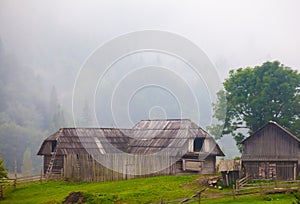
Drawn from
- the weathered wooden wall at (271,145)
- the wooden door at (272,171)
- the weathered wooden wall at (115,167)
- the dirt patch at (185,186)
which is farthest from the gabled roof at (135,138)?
the dirt patch at (185,186)

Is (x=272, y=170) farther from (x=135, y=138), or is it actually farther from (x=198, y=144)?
(x=135, y=138)

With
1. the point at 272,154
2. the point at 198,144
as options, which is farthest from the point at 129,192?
the point at 272,154

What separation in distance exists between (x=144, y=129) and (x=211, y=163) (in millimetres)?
9272

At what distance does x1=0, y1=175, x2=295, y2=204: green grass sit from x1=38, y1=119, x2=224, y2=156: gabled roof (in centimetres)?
510

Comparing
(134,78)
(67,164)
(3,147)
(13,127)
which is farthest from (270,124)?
(13,127)

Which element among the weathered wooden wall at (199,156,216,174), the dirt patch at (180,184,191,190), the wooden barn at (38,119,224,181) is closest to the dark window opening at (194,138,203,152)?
the wooden barn at (38,119,224,181)

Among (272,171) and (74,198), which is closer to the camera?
(74,198)

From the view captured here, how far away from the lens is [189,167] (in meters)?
50.3

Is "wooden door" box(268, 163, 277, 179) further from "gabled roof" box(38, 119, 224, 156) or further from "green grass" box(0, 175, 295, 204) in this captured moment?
"green grass" box(0, 175, 295, 204)

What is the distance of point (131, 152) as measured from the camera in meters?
53.6

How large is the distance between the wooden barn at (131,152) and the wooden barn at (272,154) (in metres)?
4.50

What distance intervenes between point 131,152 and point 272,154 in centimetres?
1535

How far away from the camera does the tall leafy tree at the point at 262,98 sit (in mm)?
58094

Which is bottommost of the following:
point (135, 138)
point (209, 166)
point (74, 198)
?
point (74, 198)
